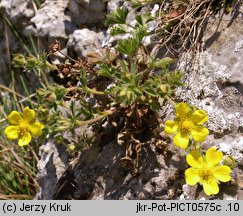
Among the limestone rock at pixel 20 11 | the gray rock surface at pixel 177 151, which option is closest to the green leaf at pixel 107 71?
the gray rock surface at pixel 177 151

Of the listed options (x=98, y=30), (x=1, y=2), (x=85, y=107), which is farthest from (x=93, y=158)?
(x=1, y=2)

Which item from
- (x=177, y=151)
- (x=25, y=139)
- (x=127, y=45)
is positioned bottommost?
(x=177, y=151)

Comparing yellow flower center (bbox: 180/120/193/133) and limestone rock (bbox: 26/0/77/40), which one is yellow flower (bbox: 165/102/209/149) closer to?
yellow flower center (bbox: 180/120/193/133)

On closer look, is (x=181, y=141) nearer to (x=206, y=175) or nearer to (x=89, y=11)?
(x=206, y=175)

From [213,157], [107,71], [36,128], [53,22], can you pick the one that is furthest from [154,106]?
[53,22]

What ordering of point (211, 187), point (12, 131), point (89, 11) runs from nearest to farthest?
1. point (211, 187)
2. point (12, 131)
3. point (89, 11)

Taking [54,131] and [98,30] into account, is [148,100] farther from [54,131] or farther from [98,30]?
[98,30]
